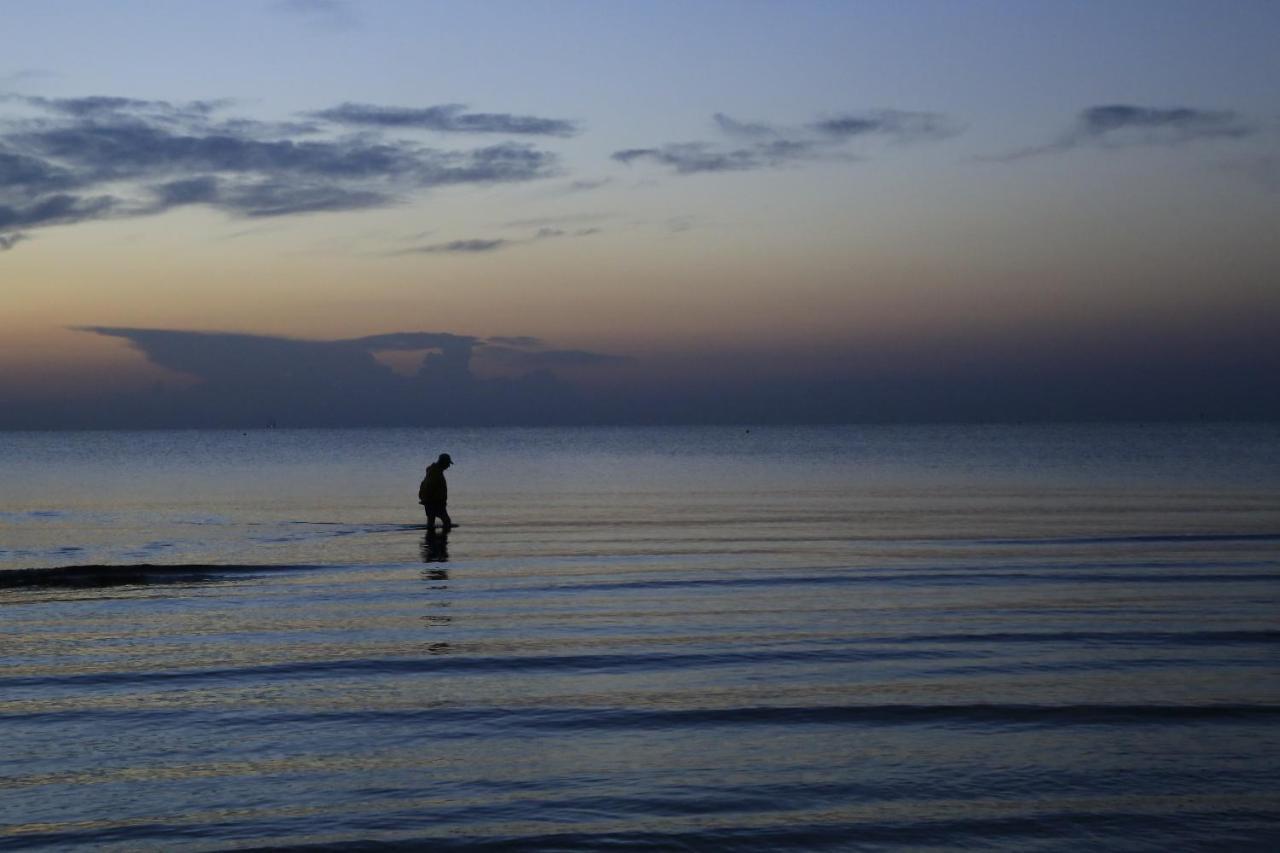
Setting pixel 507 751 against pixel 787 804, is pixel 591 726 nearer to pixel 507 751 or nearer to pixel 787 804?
pixel 507 751

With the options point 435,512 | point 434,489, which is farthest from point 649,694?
point 435,512

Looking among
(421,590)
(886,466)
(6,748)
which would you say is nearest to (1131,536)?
(421,590)

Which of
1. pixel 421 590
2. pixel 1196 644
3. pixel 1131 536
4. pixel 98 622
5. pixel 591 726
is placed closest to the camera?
pixel 591 726

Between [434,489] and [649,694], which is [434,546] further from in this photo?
[649,694]

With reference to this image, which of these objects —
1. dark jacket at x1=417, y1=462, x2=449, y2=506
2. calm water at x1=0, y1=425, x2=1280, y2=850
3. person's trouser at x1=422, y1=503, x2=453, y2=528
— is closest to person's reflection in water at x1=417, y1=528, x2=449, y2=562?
person's trouser at x1=422, y1=503, x2=453, y2=528

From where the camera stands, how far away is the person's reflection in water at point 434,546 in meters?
28.3

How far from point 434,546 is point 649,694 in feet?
57.8

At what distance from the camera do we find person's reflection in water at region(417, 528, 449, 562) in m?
28.3

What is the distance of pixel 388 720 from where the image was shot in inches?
506

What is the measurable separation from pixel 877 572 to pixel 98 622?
14.6 m

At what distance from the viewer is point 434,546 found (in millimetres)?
30719

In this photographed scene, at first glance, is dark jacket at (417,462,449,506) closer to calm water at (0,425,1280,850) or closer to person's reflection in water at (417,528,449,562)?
person's reflection in water at (417,528,449,562)

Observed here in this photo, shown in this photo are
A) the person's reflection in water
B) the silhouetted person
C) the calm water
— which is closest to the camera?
the calm water

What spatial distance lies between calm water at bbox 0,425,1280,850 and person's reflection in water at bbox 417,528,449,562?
0.34 metres
